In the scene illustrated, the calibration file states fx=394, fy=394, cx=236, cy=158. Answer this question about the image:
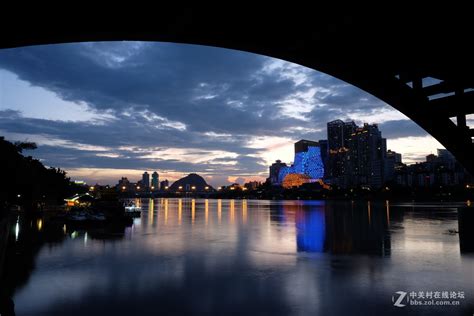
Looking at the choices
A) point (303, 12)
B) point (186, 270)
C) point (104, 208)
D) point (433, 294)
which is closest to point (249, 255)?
point (186, 270)

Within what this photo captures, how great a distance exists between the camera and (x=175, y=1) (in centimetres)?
791

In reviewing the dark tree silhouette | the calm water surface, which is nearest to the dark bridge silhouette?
the calm water surface

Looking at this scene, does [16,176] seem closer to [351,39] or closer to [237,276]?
[237,276]

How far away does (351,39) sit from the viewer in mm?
9945

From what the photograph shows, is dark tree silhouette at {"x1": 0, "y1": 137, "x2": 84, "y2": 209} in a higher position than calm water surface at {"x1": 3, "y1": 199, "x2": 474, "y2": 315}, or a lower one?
higher

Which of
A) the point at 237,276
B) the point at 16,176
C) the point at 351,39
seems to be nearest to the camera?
the point at 351,39

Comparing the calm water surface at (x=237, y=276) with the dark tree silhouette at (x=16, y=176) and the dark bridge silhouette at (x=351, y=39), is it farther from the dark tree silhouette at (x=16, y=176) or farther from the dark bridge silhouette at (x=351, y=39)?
the dark tree silhouette at (x=16, y=176)

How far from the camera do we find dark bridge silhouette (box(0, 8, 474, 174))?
8406mm

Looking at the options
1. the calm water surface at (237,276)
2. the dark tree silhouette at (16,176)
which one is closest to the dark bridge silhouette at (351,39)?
the calm water surface at (237,276)

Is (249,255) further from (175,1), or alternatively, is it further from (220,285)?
(175,1)

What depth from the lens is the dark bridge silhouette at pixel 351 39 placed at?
8.41 metres

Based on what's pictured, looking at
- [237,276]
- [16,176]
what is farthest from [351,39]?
[16,176]

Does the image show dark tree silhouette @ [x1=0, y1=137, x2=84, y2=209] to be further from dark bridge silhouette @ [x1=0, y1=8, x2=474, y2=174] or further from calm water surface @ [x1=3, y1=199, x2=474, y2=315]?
dark bridge silhouette @ [x1=0, y1=8, x2=474, y2=174]

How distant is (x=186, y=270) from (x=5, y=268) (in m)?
8.23
